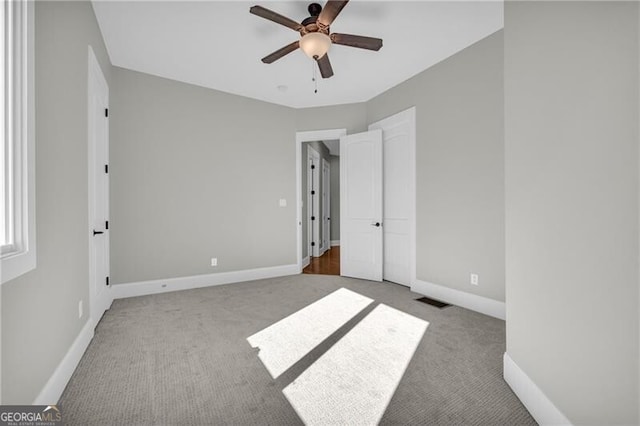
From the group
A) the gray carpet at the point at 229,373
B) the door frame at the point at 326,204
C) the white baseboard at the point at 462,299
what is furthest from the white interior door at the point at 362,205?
the door frame at the point at 326,204

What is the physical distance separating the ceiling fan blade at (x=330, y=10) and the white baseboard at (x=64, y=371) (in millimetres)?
2916

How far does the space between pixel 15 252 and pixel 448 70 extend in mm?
4065

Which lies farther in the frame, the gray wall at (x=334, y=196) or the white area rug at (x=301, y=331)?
the gray wall at (x=334, y=196)

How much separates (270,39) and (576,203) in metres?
2.98

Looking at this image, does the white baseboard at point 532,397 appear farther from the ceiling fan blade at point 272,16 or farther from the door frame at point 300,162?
the door frame at point 300,162

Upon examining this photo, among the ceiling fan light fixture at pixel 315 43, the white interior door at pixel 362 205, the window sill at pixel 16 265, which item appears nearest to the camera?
the window sill at pixel 16 265

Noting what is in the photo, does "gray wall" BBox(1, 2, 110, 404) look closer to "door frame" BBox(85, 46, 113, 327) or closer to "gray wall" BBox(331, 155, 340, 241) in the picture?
"door frame" BBox(85, 46, 113, 327)

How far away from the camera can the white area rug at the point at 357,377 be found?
158 cm

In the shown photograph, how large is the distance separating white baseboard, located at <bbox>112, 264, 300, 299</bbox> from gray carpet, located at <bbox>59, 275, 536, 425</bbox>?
434mm

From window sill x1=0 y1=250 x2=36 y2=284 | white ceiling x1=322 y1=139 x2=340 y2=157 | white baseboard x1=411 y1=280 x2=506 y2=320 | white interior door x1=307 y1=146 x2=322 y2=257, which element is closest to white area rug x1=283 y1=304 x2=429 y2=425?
white baseboard x1=411 y1=280 x2=506 y2=320

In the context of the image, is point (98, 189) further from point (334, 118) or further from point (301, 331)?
point (334, 118)

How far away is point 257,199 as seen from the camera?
4.78 meters

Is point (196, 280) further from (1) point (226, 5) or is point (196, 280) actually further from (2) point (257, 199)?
(1) point (226, 5)

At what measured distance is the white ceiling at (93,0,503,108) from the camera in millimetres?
2627
